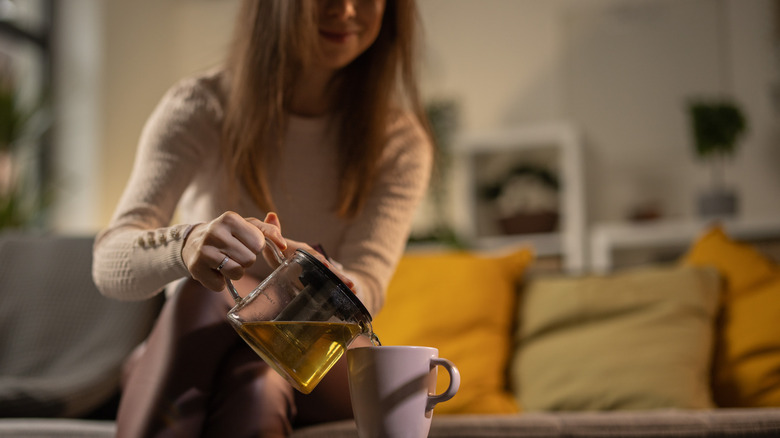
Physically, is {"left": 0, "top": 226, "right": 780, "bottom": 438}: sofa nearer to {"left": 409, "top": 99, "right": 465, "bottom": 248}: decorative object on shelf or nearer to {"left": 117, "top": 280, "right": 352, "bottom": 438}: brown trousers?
{"left": 117, "top": 280, "right": 352, "bottom": 438}: brown trousers

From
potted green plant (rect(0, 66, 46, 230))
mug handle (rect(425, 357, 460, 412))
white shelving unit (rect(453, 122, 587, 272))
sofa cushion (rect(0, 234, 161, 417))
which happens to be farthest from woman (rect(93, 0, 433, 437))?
white shelving unit (rect(453, 122, 587, 272))

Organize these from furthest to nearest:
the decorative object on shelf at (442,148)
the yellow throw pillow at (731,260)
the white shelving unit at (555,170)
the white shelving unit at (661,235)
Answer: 1. the decorative object on shelf at (442,148)
2. the white shelving unit at (555,170)
3. the white shelving unit at (661,235)
4. the yellow throw pillow at (731,260)

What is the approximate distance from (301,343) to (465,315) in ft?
3.03

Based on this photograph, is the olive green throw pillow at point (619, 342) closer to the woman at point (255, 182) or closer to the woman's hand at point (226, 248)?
the woman at point (255, 182)

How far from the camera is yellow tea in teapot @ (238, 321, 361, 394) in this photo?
535 mm

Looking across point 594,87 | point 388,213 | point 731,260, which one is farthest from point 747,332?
point 594,87

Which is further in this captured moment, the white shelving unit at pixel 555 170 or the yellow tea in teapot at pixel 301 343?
the white shelving unit at pixel 555 170

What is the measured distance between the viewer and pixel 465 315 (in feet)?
4.68

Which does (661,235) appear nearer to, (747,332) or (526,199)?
(526,199)

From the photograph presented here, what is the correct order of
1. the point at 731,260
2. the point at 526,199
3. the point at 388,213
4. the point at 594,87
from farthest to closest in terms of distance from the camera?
the point at 594,87 < the point at 526,199 < the point at 731,260 < the point at 388,213

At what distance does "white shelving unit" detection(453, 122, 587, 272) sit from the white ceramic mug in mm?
2553

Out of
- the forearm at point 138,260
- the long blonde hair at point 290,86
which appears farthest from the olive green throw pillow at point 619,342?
the forearm at point 138,260

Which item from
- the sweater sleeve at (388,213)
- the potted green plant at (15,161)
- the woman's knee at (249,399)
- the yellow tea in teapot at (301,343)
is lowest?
the potted green plant at (15,161)

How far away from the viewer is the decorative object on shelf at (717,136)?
262 centimetres
